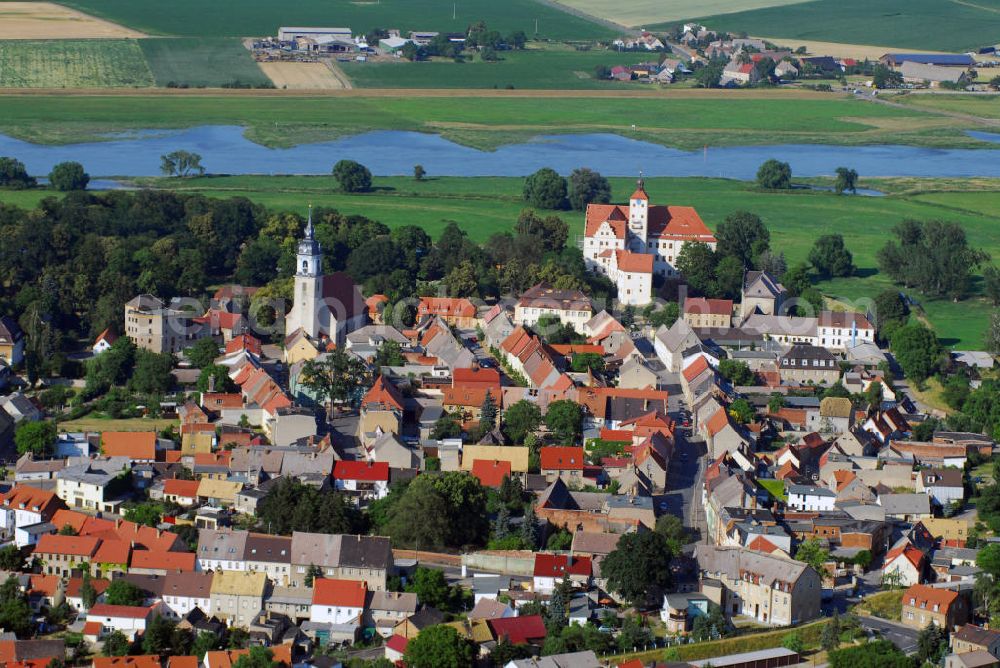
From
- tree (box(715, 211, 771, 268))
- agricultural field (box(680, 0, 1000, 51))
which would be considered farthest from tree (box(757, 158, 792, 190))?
agricultural field (box(680, 0, 1000, 51))

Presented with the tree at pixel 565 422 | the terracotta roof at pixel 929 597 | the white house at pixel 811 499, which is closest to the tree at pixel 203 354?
the tree at pixel 565 422

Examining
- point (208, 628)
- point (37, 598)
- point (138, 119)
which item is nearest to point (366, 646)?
point (208, 628)

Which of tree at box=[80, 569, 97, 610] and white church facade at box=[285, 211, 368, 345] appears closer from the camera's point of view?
tree at box=[80, 569, 97, 610]

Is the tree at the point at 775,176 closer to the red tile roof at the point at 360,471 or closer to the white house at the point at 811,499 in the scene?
the white house at the point at 811,499

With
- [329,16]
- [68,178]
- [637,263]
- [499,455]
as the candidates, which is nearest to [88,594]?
[499,455]

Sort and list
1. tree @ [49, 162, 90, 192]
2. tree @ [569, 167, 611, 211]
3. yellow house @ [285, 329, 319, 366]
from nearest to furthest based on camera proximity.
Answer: yellow house @ [285, 329, 319, 366] → tree @ [49, 162, 90, 192] → tree @ [569, 167, 611, 211]

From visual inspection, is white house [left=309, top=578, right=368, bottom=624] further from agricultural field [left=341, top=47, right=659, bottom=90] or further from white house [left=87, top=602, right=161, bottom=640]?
agricultural field [left=341, top=47, right=659, bottom=90]

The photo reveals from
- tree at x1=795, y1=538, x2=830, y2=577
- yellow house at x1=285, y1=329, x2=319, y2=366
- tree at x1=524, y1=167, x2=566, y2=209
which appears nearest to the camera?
tree at x1=795, y1=538, x2=830, y2=577
